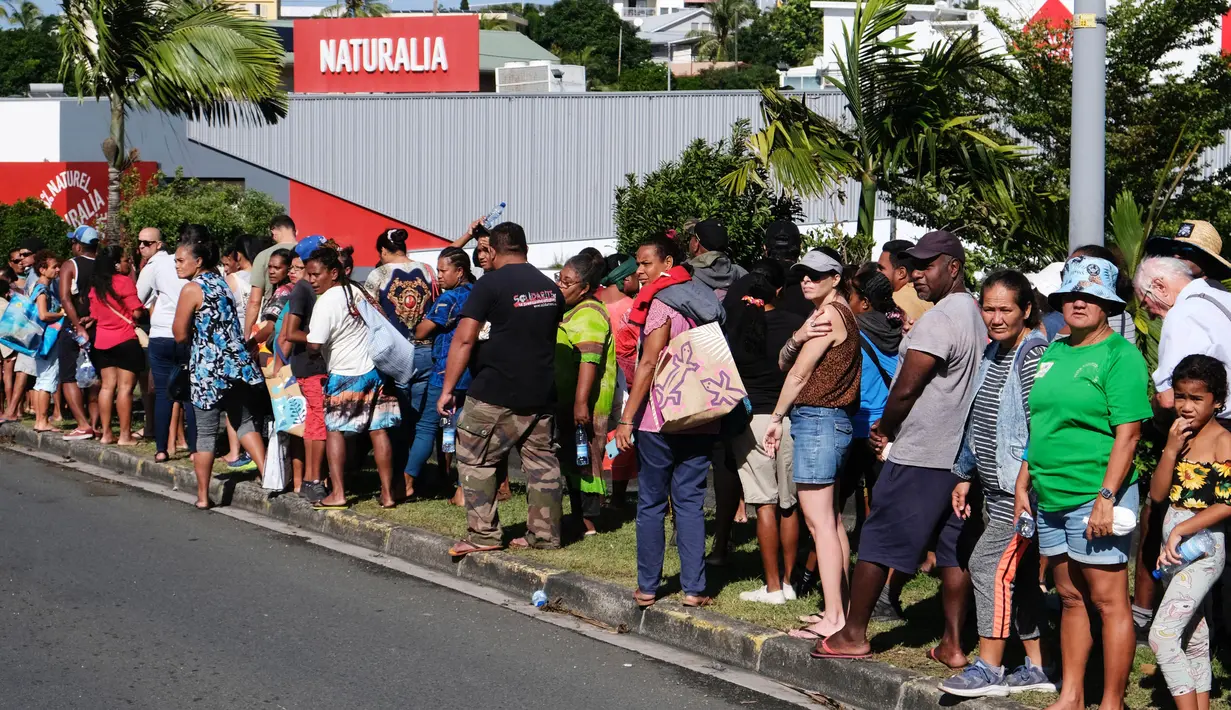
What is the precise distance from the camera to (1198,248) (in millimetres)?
5820

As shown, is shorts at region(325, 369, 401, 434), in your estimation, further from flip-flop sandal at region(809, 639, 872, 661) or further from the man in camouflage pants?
flip-flop sandal at region(809, 639, 872, 661)

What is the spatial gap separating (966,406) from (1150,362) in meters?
2.37

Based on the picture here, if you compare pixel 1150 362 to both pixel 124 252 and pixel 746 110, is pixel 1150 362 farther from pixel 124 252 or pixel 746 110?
pixel 746 110

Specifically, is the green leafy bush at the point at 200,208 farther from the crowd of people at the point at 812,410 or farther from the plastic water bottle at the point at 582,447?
the plastic water bottle at the point at 582,447

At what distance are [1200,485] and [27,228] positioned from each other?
71.2 ft

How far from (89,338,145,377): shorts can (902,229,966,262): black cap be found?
817cm

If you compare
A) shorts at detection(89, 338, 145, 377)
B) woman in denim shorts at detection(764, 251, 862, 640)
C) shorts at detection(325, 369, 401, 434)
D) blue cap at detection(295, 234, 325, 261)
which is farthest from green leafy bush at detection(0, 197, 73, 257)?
woman in denim shorts at detection(764, 251, 862, 640)

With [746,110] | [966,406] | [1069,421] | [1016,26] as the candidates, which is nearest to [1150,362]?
[966,406]

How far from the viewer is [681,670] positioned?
6.46 metres

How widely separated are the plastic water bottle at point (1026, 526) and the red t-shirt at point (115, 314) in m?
8.63

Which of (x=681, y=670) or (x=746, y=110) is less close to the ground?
(x=746, y=110)

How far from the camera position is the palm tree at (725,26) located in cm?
11456

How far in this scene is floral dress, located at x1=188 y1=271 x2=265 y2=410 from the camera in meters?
9.75

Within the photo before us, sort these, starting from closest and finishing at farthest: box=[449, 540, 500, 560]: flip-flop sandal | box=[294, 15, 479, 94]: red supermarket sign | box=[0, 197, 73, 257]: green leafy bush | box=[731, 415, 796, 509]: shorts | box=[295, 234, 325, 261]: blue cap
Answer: box=[731, 415, 796, 509]: shorts → box=[449, 540, 500, 560]: flip-flop sandal → box=[295, 234, 325, 261]: blue cap → box=[0, 197, 73, 257]: green leafy bush → box=[294, 15, 479, 94]: red supermarket sign
